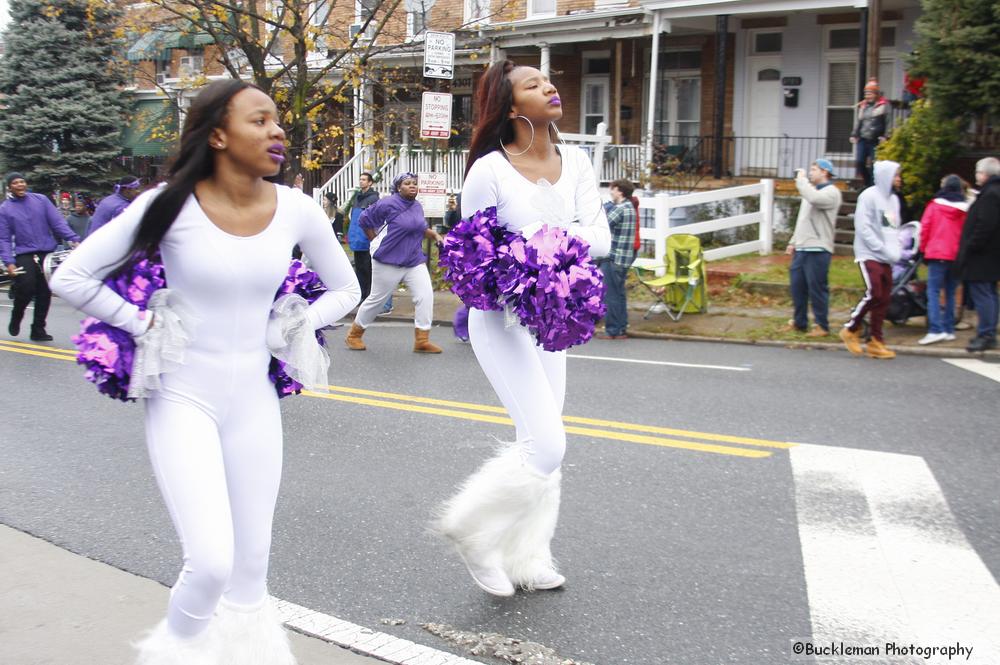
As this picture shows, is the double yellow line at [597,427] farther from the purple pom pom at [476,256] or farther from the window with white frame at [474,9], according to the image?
the window with white frame at [474,9]

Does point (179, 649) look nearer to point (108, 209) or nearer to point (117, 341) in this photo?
point (117, 341)

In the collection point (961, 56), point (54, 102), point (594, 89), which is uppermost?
point (594, 89)

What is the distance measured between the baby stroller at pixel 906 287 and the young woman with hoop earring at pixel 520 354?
323 inches

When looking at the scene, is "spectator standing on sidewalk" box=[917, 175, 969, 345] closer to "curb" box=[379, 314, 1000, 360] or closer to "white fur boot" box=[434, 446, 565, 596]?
"curb" box=[379, 314, 1000, 360]

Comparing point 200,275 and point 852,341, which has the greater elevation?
point 200,275

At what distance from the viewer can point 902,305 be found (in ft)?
38.6

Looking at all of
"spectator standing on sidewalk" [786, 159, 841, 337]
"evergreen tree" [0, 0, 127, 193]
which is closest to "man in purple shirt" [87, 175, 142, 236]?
"spectator standing on sidewalk" [786, 159, 841, 337]

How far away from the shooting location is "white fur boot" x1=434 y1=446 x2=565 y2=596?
4340mm

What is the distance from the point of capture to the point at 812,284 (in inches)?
476

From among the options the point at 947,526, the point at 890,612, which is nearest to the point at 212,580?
the point at 890,612

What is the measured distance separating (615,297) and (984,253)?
416 centimetres

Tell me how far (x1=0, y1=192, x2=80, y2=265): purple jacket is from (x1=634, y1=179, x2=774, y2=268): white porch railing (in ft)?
27.5

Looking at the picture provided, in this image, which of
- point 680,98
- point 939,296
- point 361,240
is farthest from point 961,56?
point 680,98

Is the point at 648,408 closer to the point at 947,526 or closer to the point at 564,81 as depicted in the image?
the point at 947,526
